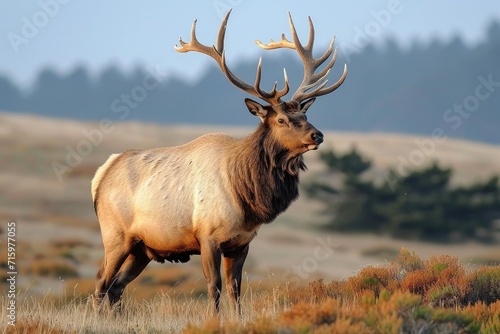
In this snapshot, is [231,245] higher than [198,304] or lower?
higher

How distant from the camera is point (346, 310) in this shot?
685 cm

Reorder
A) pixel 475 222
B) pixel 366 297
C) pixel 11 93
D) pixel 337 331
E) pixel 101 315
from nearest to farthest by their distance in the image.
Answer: pixel 337 331 < pixel 366 297 < pixel 101 315 < pixel 475 222 < pixel 11 93

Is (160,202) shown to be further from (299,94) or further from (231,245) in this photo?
(299,94)

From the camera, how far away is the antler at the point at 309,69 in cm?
942

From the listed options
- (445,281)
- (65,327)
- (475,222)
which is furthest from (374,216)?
(65,327)

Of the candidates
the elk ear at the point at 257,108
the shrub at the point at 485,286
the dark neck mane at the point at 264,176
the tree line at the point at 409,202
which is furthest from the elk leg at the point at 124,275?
the tree line at the point at 409,202

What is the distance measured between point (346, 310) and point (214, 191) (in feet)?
8.53

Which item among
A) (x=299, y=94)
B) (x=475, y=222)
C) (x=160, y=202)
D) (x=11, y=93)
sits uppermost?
(x=11, y=93)

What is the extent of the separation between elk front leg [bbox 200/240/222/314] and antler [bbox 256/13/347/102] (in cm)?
181

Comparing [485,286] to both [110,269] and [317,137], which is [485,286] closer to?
[317,137]

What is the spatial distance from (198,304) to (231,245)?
1.06 m

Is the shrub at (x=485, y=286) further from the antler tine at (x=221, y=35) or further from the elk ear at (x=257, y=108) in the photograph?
the antler tine at (x=221, y=35)

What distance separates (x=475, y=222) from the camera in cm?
4253

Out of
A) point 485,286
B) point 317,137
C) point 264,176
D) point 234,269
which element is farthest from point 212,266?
point 485,286
